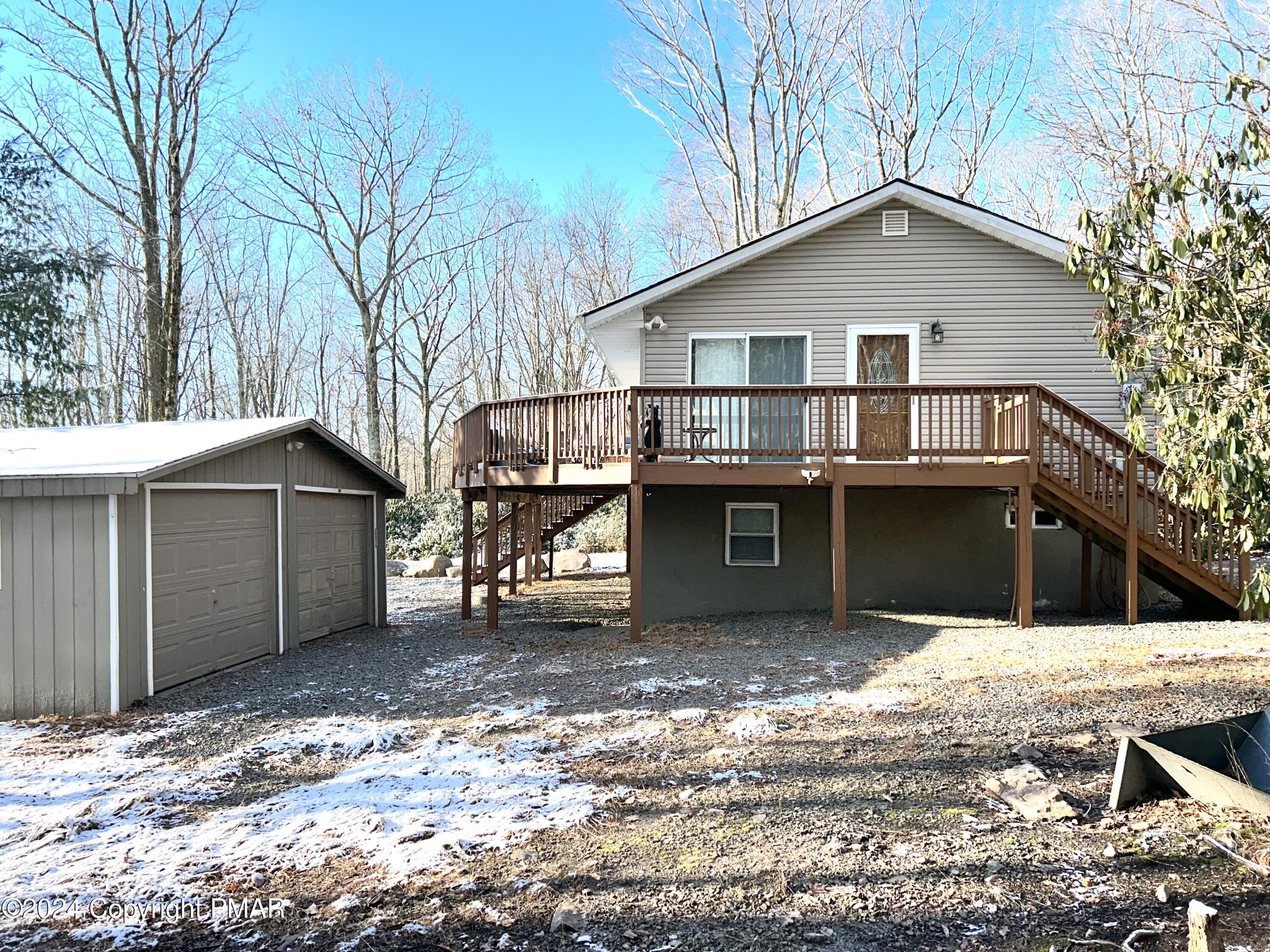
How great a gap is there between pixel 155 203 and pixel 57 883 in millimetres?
20987

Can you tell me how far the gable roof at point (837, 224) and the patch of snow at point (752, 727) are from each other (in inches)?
263

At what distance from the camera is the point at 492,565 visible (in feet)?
37.0

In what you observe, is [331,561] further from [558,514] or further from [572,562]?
[572,562]

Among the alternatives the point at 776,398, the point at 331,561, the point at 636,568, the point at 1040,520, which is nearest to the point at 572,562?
the point at 331,561

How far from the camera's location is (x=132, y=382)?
27016mm

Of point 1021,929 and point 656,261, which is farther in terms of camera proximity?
point 656,261

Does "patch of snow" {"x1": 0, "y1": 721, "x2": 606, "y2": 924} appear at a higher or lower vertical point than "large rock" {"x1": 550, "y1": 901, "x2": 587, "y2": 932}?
lower

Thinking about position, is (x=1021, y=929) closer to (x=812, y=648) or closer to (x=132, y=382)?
(x=812, y=648)

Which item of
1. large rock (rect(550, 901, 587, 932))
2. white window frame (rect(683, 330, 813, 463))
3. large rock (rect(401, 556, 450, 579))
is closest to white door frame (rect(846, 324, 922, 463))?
white window frame (rect(683, 330, 813, 463))

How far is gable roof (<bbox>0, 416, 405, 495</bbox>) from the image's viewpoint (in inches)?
290

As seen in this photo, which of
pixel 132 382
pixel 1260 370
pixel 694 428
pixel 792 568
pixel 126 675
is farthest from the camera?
pixel 132 382

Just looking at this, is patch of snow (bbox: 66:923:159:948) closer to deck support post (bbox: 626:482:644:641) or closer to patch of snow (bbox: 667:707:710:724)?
patch of snow (bbox: 667:707:710:724)

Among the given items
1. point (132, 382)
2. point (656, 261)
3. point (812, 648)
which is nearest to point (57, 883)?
point (812, 648)

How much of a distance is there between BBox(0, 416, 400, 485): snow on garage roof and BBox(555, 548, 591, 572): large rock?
9640 millimetres
